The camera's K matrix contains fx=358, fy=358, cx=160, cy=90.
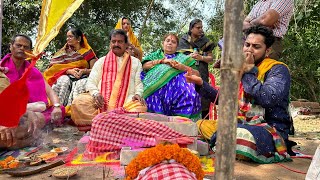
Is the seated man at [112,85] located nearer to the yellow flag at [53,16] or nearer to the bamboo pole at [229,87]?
the yellow flag at [53,16]

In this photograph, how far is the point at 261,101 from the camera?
3.18 metres

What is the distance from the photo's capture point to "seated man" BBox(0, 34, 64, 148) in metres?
3.64

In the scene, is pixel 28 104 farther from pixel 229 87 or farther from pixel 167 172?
pixel 229 87

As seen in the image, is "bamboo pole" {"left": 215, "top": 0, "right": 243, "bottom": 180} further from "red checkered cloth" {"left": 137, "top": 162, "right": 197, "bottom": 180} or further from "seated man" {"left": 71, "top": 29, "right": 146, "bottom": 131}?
"seated man" {"left": 71, "top": 29, "right": 146, "bottom": 131}

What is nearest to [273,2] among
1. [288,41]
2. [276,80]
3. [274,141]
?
[276,80]

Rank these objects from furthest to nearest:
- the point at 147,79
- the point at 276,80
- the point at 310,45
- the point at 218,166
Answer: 1. the point at 310,45
2. the point at 147,79
3. the point at 276,80
4. the point at 218,166

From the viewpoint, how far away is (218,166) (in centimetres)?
138

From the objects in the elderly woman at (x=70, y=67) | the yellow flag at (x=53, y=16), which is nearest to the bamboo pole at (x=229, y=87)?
the yellow flag at (x=53, y=16)

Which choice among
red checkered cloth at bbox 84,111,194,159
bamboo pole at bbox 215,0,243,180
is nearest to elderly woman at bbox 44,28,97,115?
red checkered cloth at bbox 84,111,194,159

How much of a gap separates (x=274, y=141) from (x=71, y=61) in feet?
11.7

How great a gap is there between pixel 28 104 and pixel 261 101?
Result: 8.51 feet

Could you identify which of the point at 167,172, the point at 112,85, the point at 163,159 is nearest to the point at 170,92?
the point at 112,85

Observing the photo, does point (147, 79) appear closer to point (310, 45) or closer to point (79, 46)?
point (79, 46)

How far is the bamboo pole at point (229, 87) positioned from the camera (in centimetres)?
134
